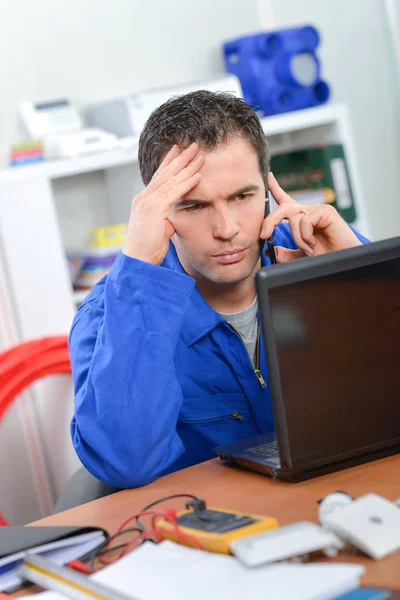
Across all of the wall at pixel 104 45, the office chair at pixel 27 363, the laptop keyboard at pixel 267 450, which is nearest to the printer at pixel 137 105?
the wall at pixel 104 45

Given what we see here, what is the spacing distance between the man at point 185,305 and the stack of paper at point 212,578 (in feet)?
1.32

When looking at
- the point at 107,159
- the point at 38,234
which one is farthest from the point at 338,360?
the point at 107,159

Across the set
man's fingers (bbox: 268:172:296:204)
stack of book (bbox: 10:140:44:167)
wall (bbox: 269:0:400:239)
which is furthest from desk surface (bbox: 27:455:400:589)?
wall (bbox: 269:0:400:239)

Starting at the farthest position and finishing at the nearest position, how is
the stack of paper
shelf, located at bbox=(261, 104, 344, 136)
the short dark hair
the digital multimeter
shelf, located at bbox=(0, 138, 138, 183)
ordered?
shelf, located at bbox=(261, 104, 344, 136) → shelf, located at bbox=(0, 138, 138, 183) → the short dark hair → the digital multimeter → the stack of paper

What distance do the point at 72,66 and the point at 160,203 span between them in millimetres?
1705

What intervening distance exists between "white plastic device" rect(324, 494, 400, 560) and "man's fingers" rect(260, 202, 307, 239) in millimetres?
694

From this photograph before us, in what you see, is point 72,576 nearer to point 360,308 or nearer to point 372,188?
point 360,308

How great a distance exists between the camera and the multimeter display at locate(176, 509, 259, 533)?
1143 mm

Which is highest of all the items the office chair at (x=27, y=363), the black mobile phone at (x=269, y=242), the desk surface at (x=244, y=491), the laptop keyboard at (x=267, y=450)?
the black mobile phone at (x=269, y=242)

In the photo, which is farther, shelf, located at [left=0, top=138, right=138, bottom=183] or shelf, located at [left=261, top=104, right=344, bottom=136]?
shelf, located at [left=261, top=104, right=344, bottom=136]

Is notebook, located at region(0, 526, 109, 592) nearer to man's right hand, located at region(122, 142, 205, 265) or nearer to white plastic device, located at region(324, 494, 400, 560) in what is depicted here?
white plastic device, located at region(324, 494, 400, 560)

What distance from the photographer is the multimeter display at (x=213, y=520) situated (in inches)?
45.0

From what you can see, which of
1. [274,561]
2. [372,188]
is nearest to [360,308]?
[274,561]

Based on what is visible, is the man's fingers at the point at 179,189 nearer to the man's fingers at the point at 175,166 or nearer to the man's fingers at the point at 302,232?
the man's fingers at the point at 175,166
